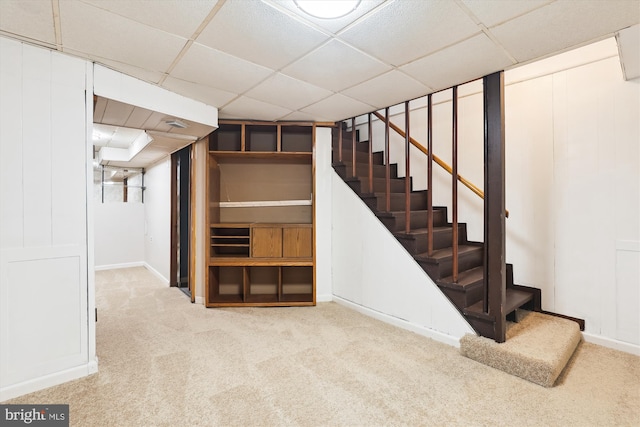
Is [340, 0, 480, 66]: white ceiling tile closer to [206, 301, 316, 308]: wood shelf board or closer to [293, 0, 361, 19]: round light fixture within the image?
[293, 0, 361, 19]: round light fixture

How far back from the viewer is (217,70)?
7.59ft

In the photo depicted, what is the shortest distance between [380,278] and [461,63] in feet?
7.22

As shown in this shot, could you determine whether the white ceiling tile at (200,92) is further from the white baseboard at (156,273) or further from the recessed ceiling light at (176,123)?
the white baseboard at (156,273)

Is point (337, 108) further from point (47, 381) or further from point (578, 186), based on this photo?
point (47, 381)

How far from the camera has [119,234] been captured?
20.2 feet

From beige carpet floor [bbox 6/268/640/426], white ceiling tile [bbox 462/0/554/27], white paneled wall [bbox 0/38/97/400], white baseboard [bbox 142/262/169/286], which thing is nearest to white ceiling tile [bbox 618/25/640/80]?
white ceiling tile [bbox 462/0/554/27]

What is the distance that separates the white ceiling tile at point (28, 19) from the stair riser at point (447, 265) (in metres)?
3.21

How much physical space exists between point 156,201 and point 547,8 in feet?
19.4

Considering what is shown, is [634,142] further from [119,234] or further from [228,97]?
[119,234]

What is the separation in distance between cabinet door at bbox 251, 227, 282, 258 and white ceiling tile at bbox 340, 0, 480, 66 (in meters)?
2.40

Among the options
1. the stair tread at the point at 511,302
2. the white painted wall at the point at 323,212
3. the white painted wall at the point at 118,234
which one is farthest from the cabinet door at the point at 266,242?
the white painted wall at the point at 118,234

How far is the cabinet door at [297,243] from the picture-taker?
3770 mm

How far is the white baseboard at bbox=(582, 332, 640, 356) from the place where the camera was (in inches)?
95.1

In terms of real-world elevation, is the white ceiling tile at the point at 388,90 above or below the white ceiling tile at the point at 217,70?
above
